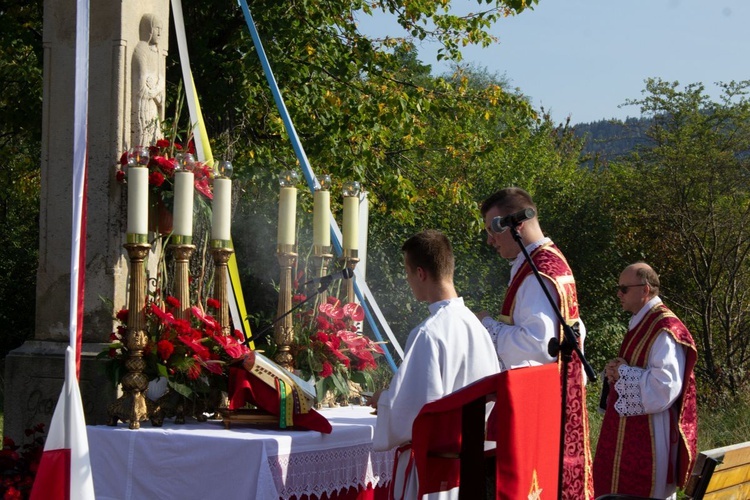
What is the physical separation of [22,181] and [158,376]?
13.1m

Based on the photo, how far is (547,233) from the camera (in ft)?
51.5

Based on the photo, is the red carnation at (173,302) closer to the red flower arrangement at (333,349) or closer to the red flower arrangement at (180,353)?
the red flower arrangement at (180,353)

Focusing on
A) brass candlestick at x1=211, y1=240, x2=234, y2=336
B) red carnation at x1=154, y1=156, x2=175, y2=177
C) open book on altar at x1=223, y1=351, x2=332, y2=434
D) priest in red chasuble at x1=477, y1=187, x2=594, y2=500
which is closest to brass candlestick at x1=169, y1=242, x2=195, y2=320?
brass candlestick at x1=211, y1=240, x2=234, y2=336

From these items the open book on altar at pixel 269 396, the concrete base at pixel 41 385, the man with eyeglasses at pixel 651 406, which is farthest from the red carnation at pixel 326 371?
the man with eyeglasses at pixel 651 406

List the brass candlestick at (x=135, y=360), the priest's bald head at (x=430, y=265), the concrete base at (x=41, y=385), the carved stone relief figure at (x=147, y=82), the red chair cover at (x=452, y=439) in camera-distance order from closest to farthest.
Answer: the red chair cover at (x=452, y=439), the priest's bald head at (x=430, y=265), the brass candlestick at (x=135, y=360), the concrete base at (x=41, y=385), the carved stone relief figure at (x=147, y=82)

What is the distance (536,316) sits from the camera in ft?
14.6

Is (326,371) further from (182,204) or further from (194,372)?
(182,204)

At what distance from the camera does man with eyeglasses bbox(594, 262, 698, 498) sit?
568 cm

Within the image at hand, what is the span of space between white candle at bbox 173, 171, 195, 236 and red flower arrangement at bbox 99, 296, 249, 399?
1.06ft

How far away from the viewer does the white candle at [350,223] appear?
4.99m

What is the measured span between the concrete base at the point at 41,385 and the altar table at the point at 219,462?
0.87 m

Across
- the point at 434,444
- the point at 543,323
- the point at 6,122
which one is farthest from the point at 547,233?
the point at 434,444

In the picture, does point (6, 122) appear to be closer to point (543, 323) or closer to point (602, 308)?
point (602, 308)

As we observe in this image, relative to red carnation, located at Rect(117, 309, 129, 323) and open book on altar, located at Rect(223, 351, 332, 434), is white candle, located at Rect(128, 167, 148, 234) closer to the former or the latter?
red carnation, located at Rect(117, 309, 129, 323)
